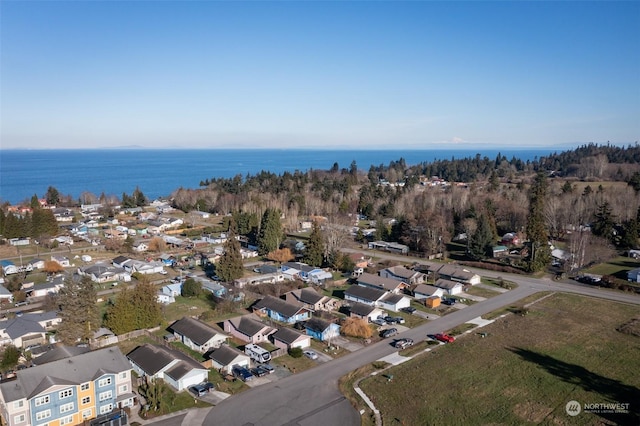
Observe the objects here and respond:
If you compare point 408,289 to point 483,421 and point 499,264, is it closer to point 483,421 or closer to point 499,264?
point 499,264

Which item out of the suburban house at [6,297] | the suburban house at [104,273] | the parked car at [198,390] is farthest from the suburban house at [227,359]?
the suburban house at [6,297]

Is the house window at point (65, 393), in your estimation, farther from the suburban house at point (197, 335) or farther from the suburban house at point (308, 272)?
the suburban house at point (308, 272)

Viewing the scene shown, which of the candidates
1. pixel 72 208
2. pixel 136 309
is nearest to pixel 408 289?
pixel 136 309

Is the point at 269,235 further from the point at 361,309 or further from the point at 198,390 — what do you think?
the point at 198,390

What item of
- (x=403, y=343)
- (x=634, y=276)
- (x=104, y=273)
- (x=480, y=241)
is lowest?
(x=104, y=273)

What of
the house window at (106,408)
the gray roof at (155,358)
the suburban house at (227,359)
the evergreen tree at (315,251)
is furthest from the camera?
the evergreen tree at (315,251)

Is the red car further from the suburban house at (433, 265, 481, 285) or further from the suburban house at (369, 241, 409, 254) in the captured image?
the suburban house at (369, 241, 409, 254)

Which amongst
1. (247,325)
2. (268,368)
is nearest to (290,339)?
(268,368)
